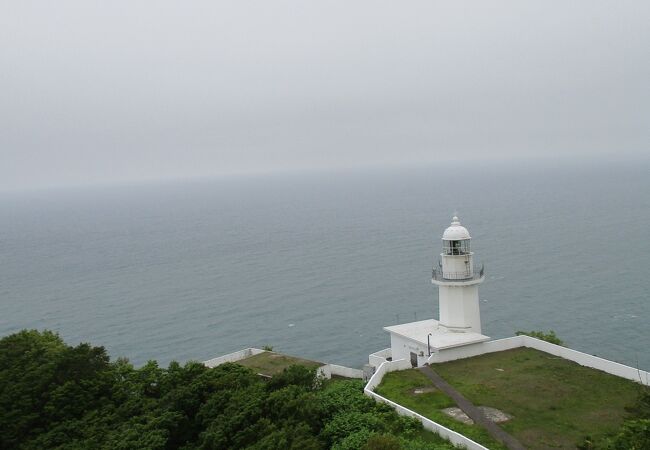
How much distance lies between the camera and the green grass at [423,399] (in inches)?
713

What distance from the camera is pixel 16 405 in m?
20.6

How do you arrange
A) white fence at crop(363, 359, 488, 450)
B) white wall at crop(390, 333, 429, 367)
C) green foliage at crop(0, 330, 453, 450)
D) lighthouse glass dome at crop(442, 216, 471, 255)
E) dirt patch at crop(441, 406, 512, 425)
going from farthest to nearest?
1. lighthouse glass dome at crop(442, 216, 471, 255)
2. white wall at crop(390, 333, 429, 367)
3. dirt patch at crop(441, 406, 512, 425)
4. green foliage at crop(0, 330, 453, 450)
5. white fence at crop(363, 359, 488, 450)

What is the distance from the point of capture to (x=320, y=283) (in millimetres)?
63219

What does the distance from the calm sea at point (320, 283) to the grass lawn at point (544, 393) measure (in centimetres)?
1655

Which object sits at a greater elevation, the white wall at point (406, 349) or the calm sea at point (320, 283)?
the white wall at point (406, 349)

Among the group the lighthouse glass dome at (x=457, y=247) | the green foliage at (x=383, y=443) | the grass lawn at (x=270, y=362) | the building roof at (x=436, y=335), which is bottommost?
the grass lawn at (x=270, y=362)

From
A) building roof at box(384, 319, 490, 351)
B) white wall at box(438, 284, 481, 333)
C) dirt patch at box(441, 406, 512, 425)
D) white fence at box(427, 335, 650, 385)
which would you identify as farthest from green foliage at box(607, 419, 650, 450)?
white wall at box(438, 284, 481, 333)

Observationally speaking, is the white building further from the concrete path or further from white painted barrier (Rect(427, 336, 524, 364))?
the concrete path

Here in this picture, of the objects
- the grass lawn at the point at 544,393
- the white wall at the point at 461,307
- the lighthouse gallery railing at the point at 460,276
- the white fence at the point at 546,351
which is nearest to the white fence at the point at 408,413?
the grass lawn at the point at 544,393

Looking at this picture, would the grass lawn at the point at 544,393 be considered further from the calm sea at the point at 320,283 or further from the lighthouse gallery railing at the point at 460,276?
the calm sea at the point at 320,283

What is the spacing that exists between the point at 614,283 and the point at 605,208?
214 ft

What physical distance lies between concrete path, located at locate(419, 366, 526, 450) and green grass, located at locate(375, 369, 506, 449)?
7.9 inches

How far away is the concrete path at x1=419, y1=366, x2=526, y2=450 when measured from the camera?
57.5ft

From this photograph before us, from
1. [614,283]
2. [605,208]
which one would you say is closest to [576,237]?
[614,283]
